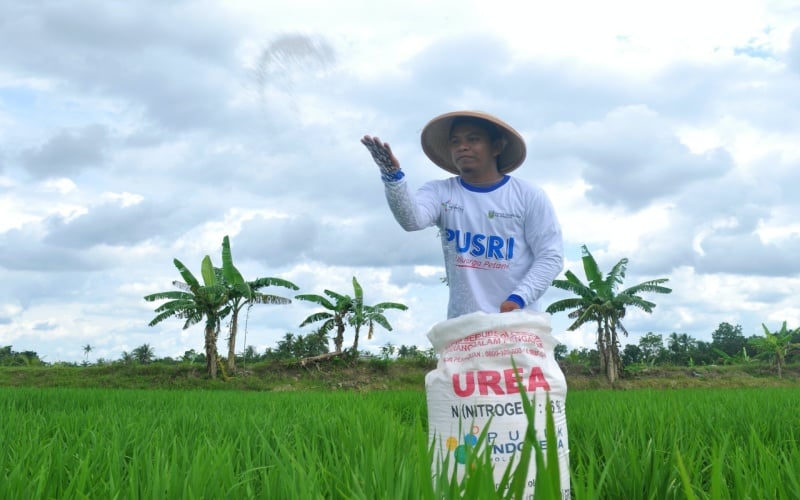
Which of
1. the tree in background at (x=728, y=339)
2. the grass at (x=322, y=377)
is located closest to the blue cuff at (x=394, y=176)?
the grass at (x=322, y=377)

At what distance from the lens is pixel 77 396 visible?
7031 mm

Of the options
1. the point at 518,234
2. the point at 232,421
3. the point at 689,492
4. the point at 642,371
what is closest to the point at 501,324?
the point at 518,234

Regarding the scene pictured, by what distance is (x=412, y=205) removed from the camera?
2402mm

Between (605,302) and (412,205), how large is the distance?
16.8 m

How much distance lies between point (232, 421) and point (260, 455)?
3.96ft

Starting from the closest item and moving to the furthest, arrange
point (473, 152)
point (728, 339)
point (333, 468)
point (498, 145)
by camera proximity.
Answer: point (333, 468) < point (473, 152) < point (498, 145) < point (728, 339)

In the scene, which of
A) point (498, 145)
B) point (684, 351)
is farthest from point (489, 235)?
point (684, 351)

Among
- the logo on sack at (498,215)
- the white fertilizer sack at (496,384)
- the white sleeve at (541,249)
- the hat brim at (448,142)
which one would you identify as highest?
the hat brim at (448,142)

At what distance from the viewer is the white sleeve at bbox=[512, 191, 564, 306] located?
233 centimetres

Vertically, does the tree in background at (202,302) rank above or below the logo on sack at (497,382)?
above

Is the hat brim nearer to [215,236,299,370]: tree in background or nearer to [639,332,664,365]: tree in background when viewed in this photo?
[215,236,299,370]: tree in background

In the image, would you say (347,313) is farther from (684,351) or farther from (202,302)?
(684,351)

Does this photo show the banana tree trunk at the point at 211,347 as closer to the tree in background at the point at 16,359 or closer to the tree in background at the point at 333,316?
the tree in background at the point at 333,316

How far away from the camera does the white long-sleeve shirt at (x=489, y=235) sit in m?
2.43
